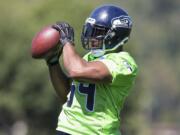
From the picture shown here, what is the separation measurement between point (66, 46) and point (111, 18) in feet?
1.74

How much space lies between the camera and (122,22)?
28.6 ft

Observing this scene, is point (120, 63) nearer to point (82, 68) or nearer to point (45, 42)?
point (82, 68)

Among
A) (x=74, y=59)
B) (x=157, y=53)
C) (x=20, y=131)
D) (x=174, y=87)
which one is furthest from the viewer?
(x=157, y=53)

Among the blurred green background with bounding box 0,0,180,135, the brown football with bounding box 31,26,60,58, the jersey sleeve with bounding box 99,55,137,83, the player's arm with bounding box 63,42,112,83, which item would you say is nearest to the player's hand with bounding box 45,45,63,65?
the brown football with bounding box 31,26,60,58

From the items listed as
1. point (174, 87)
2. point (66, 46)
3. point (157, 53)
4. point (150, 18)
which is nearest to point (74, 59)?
point (66, 46)

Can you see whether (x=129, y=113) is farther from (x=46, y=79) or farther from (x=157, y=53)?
(x=157, y=53)

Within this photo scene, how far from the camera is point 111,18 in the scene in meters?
8.66

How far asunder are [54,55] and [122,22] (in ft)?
2.41

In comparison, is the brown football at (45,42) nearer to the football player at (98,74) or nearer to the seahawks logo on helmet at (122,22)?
the football player at (98,74)

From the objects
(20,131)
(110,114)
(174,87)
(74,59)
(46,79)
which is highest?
(74,59)

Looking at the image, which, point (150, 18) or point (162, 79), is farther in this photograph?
point (150, 18)

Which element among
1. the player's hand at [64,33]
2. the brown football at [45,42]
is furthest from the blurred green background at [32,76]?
the player's hand at [64,33]

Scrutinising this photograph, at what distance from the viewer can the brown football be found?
8688mm

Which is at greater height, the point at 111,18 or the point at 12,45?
the point at 111,18
